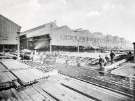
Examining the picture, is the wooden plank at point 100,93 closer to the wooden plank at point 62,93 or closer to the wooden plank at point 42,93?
the wooden plank at point 62,93

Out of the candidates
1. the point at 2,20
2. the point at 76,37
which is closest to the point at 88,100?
the point at 2,20

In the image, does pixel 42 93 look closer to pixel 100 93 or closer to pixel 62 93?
pixel 62 93

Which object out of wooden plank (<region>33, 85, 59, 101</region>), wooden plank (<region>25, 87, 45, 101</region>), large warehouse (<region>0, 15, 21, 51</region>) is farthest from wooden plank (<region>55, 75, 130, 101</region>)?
large warehouse (<region>0, 15, 21, 51</region>)

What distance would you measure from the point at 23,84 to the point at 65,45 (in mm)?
25211

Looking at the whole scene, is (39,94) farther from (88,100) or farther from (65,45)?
(65,45)

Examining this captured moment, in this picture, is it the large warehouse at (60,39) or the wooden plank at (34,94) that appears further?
the large warehouse at (60,39)

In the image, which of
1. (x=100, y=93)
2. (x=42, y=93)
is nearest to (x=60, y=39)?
(x=42, y=93)

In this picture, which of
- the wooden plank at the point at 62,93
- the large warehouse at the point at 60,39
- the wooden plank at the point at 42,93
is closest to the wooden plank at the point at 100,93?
the wooden plank at the point at 62,93

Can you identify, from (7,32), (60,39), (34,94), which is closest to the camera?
(34,94)

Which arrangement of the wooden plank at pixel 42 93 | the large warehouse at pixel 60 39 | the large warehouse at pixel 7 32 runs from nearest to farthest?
the wooden plank at pixel 42 93 < the large warehouse at pixel 7 32 < the large warehouse at pixel 60 39

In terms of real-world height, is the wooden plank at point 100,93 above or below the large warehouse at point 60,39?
below

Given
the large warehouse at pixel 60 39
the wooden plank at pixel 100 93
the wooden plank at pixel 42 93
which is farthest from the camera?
the large warehouse at pixel 60 39

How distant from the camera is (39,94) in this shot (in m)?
5.23

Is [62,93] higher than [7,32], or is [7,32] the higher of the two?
[7,32]
